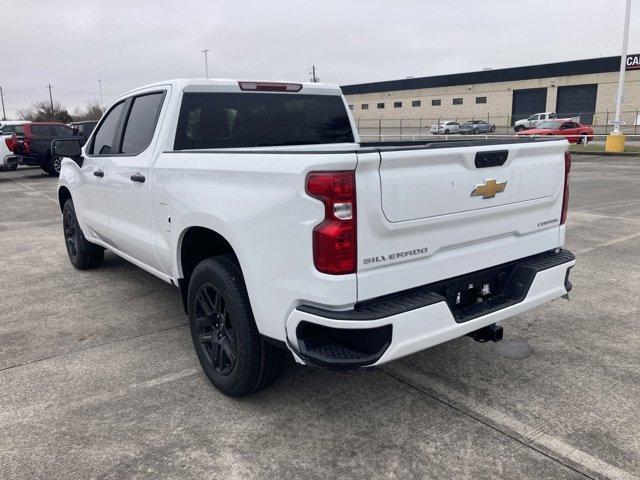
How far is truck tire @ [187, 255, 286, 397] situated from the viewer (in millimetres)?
3033

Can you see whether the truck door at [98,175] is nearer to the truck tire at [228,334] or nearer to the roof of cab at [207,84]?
the roof of cab at [207,84]

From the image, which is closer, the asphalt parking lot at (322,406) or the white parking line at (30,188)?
the asphalt parking lot at (322,406)

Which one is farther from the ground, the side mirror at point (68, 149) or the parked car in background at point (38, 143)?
the side mirror at point (68, 149)

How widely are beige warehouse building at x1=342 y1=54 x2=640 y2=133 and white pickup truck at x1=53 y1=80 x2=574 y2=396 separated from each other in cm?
4579

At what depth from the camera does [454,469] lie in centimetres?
265

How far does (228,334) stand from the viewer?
10.8 feet

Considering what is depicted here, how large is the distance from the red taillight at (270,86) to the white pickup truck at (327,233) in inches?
0.7

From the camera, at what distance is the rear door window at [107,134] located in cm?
491

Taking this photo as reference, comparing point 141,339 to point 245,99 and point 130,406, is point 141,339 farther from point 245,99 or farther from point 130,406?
point 245,99

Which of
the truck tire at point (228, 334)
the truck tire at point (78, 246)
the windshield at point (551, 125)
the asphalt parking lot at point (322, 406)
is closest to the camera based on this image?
the asphalt parking lot at point (322, 406)

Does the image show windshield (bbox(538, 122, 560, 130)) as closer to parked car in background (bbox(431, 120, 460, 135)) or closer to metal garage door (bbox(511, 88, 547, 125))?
parked car in background (bbox(431, 120, 460, 135))

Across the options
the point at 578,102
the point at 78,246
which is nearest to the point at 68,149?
the point at 78,246

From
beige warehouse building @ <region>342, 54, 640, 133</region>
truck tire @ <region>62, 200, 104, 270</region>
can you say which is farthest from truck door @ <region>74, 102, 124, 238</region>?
beige warehouse building @ <region>342, 54, 640, 133</region>

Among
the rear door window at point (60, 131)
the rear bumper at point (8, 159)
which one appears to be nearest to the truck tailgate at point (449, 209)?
the rear door window at point (60, 131)
